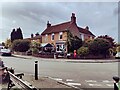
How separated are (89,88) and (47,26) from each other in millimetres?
47177

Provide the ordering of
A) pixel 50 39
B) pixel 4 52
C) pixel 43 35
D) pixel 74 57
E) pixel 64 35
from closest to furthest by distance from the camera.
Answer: pixel 74 57, pixel 4 52, pixel 64 35, pixel 50 39, pixel 43 35

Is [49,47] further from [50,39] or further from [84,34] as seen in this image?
[84,34]

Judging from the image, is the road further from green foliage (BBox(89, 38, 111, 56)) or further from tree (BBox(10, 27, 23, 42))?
tree (BBox(10, 27, 23, 42))

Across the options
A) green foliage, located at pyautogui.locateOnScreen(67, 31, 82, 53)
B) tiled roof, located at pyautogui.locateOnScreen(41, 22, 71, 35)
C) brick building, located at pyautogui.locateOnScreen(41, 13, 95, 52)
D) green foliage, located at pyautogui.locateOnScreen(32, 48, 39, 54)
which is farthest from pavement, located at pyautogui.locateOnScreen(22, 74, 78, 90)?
tiled roof, located at pyautogui.locateOnScreen(41, 22, 71, 35)

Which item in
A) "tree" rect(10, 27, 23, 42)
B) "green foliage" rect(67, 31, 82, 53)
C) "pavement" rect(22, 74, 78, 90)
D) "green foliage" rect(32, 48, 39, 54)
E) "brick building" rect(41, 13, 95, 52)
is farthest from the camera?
"tree" rect(10, 27, 23, 42)

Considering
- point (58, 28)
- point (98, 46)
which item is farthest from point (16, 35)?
point (98, 46)

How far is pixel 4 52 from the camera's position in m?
36.2

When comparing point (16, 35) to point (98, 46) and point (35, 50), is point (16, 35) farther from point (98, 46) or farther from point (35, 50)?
point (98, 46)

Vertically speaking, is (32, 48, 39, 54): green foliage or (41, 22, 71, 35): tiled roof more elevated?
(41, 22, 71, 35): tiled roof

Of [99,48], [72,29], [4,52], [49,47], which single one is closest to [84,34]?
[72,29]

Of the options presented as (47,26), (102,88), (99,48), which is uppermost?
(47,26)

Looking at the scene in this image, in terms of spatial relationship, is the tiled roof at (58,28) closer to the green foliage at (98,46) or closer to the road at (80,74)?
the green foliage at (98,46)

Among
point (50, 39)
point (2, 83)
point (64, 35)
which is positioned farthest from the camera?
point (50, 39)

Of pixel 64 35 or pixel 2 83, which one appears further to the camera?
pixel 64 35
